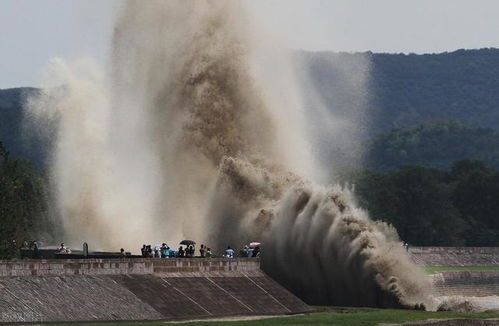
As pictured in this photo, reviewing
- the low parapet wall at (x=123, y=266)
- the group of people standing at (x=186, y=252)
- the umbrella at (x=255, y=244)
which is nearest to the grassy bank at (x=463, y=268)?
Answer: the umbrella at (x=255, y=244)

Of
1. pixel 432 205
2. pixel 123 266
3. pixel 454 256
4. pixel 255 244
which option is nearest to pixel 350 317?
pixel 123 266

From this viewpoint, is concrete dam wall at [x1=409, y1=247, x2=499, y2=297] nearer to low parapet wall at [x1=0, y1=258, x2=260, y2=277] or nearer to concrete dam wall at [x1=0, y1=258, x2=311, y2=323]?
low parapet wall at [x1=0, y1=258, x2=260, y2=277]

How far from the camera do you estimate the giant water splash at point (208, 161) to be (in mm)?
69438

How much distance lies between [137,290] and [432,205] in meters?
102

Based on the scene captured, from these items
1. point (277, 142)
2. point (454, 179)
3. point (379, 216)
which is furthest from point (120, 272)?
point (454, 179)

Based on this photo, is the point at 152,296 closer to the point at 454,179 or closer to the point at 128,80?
the point at 128,80

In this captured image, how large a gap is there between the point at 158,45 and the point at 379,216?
67014 millimetres

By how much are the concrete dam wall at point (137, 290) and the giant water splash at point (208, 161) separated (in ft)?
15.5

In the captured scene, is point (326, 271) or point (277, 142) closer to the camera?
point (326, 271)

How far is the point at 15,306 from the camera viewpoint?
48969 millimetres

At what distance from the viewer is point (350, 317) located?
185 ft

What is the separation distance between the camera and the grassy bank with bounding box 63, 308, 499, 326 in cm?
5241

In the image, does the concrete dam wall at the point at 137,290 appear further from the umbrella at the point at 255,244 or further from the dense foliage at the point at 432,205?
the dense foliage at the point at 432,205

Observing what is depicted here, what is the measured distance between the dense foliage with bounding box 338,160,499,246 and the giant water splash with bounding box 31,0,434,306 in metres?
57.4
